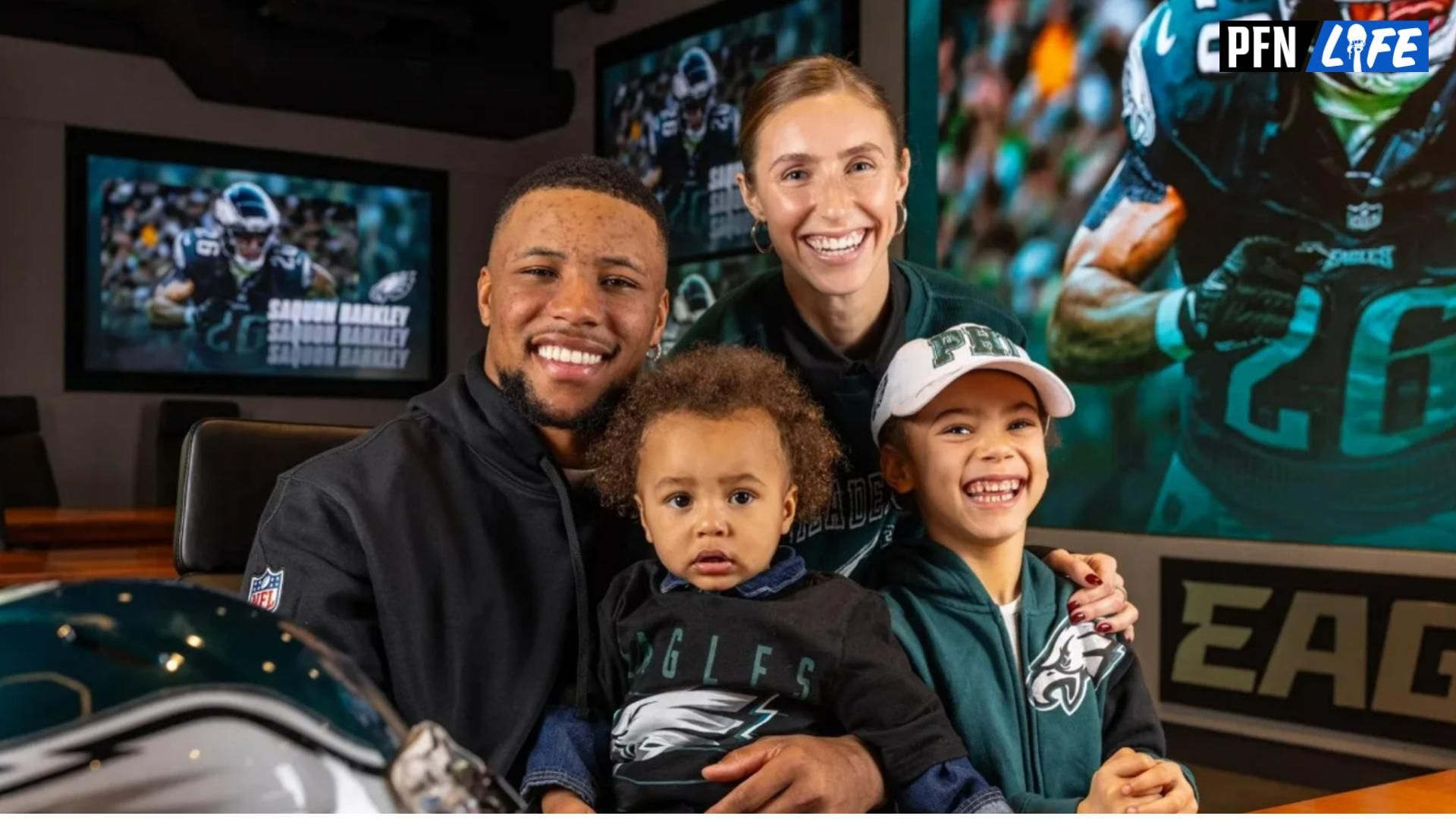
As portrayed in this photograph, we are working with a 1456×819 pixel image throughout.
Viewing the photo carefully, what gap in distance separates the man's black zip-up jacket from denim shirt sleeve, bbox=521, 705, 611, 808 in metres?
0.03

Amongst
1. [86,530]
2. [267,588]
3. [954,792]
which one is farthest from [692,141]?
[954,792]

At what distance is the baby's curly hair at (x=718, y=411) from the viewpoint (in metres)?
1.37

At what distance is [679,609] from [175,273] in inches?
260

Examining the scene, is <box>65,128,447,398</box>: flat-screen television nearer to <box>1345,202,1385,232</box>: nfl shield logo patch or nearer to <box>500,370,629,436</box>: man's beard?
<box>1345,202,1385,232</box>: nfl shield logo patch

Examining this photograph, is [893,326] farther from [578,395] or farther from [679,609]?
[679,609]

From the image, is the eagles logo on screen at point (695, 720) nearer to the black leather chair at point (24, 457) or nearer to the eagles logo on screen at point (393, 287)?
the black leather chair at point (24, 457)

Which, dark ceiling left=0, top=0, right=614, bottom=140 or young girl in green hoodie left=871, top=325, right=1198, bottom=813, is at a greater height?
dark ceiling left=0, top=0, right=614, bottom=140

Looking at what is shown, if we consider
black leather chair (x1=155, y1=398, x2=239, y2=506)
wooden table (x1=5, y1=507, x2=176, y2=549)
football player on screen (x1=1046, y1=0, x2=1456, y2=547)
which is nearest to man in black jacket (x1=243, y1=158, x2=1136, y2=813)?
football player on screen (x1=1046, y1=0, x2=1456, y2=547)

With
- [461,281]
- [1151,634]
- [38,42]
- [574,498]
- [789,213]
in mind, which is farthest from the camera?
[461,281]

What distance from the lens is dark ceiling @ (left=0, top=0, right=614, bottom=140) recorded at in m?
6.16

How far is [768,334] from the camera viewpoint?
74.0 inches

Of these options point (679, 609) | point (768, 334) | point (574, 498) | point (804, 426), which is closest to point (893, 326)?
point (768, 334)

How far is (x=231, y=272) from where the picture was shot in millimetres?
7184

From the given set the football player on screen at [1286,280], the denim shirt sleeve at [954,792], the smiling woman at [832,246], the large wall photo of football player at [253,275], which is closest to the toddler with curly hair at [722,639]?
the denim shirt sleeve at [954,792]
